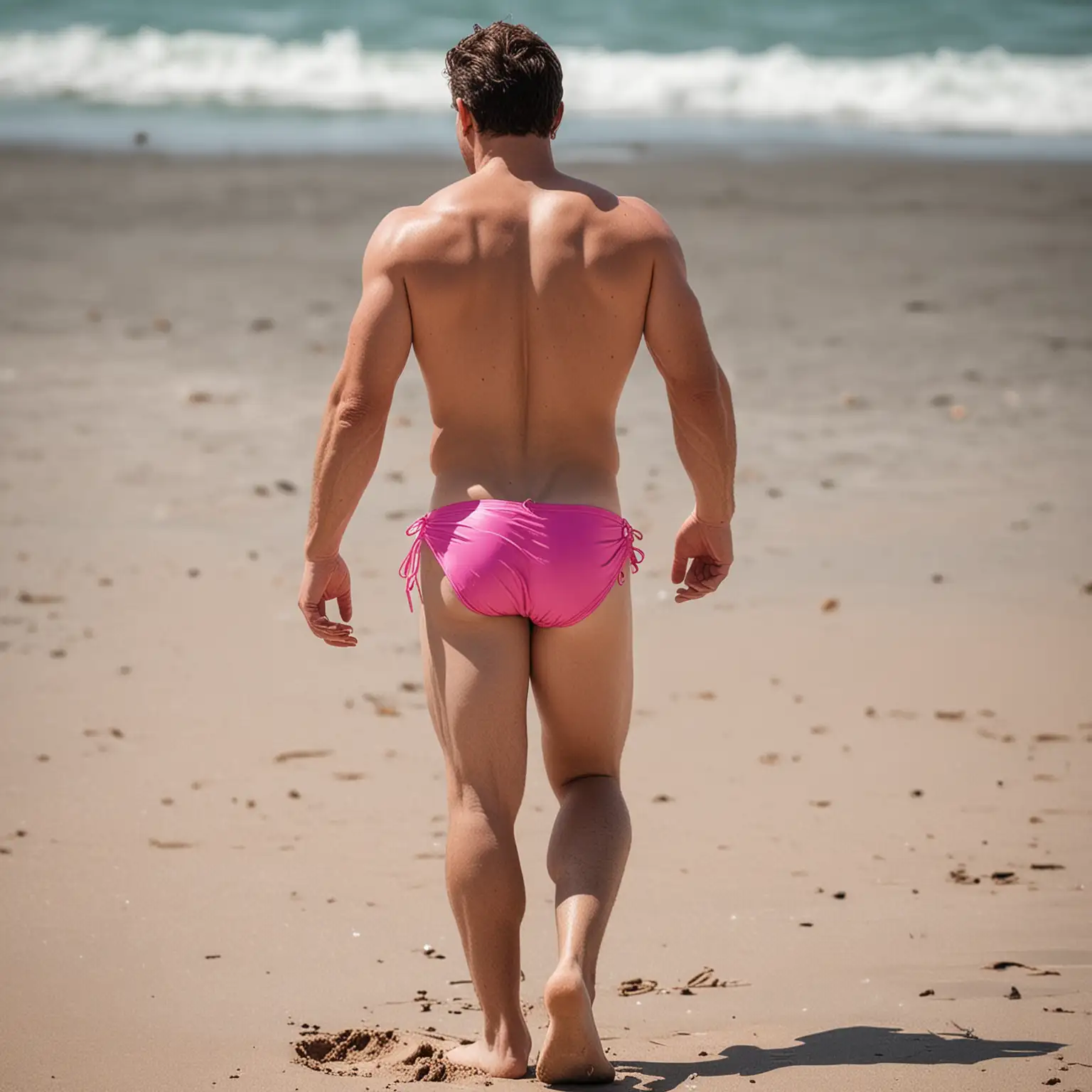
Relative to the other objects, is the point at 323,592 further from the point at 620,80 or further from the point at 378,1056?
the point at 620,80

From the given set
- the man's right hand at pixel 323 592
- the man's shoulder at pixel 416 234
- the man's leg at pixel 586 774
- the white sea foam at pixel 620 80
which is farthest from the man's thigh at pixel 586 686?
the white sea foam at pixel 620 80

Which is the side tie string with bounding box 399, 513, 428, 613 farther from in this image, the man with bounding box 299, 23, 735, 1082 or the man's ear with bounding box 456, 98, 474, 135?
the man's ear with bounding box 456, 98, 474, 135

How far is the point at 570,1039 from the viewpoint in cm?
291

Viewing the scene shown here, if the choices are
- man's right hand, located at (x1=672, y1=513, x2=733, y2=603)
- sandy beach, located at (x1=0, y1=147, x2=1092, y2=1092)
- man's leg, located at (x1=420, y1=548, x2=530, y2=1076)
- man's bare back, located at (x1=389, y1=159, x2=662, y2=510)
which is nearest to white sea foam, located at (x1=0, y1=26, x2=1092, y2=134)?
sandy beach, located at (x1=0, y1=147, x2=1092, y2=1092)

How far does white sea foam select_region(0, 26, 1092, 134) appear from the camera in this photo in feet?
71.3

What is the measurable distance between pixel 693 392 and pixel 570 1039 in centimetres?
120

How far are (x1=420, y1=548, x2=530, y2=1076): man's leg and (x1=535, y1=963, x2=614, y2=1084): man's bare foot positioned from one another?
0.52 ft

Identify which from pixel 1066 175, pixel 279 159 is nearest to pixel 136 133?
pixel 279 159

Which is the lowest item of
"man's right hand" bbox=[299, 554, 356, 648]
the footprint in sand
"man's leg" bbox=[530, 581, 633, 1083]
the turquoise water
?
the footprint in sand

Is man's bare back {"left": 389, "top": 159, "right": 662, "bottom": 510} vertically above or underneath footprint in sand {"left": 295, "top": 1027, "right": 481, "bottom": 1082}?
above

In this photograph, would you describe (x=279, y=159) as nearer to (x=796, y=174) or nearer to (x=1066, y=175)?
(x=796, y=174)

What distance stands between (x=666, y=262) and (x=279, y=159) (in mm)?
13854

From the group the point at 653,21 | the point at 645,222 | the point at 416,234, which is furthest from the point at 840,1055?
the point at 653,21

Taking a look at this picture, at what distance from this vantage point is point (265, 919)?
3.96 metres
